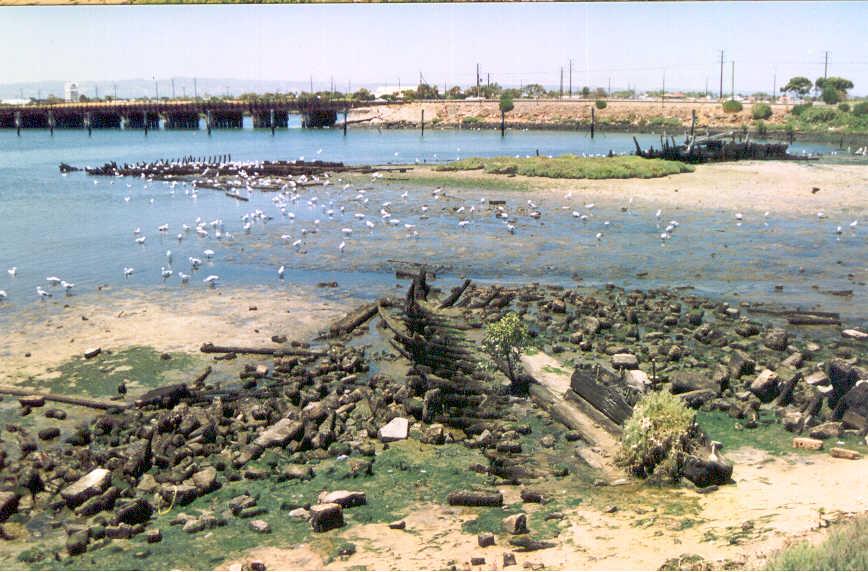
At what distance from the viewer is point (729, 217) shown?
3616 cm

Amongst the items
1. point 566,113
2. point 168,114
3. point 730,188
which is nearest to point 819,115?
point 566,113

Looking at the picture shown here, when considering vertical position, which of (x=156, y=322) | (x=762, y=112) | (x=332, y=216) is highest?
(x=762, y=112)

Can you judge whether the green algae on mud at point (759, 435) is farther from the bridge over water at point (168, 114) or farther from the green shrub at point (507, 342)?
the bridge over water at point (168, 114)

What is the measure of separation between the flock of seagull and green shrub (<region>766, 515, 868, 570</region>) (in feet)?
63.9

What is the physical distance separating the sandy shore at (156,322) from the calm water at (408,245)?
1.57m

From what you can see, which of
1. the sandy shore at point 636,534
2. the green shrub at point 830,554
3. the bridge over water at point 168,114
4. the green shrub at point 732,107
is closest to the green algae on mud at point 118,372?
the sandy shore at point 636,534

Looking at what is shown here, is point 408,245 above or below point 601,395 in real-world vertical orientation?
below

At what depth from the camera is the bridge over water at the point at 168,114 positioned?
394 feet

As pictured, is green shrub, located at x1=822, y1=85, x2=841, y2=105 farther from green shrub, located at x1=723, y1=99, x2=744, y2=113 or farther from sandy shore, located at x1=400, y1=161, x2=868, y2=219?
sandy shore, located at x1=400, y1=161, x2=868, y2=219

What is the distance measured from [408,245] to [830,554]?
23.9 meters

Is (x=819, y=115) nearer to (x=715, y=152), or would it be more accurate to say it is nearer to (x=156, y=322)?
(x=715, y=152)

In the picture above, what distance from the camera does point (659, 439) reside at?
11188 mm

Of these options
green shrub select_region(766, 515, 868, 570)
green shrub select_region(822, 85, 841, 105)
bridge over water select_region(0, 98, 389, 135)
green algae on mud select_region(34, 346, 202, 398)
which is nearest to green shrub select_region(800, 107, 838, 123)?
green shrub select_region(822, 85, 841, 105)

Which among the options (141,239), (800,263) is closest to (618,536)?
(800,263)
